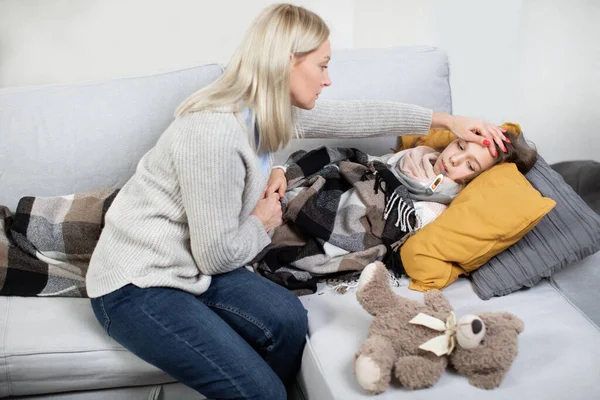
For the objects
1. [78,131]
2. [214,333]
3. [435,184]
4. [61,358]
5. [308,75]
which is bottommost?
[61,358]

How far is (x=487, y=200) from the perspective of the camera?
1.62 m

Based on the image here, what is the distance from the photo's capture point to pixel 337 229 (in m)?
1.73

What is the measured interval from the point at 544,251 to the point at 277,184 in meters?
0.68

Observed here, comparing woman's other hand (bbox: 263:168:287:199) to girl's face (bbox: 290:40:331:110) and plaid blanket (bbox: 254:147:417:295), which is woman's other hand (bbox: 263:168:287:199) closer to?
plaid blanket (bbox: 254:147:417:295)

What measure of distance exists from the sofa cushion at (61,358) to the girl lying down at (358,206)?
16.1 inches

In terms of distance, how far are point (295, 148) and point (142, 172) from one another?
2.03 feet

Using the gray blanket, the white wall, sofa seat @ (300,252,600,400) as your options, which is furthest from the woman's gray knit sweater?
the gray blanket

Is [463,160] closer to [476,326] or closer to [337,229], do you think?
[337,229]

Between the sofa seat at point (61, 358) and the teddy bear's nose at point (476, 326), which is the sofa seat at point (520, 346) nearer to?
the teddy bear's nose at point (476, 326)

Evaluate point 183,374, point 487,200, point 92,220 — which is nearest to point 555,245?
point 487,200

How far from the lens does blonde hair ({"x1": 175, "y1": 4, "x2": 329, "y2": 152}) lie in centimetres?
136

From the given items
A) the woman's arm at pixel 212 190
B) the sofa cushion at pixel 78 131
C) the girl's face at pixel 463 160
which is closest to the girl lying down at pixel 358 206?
the girl's face at pixel 463 160

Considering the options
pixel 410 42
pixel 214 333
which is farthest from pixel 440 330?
pixel 410 42

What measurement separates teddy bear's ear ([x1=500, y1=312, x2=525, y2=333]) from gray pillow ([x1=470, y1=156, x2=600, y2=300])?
0.80 feet
